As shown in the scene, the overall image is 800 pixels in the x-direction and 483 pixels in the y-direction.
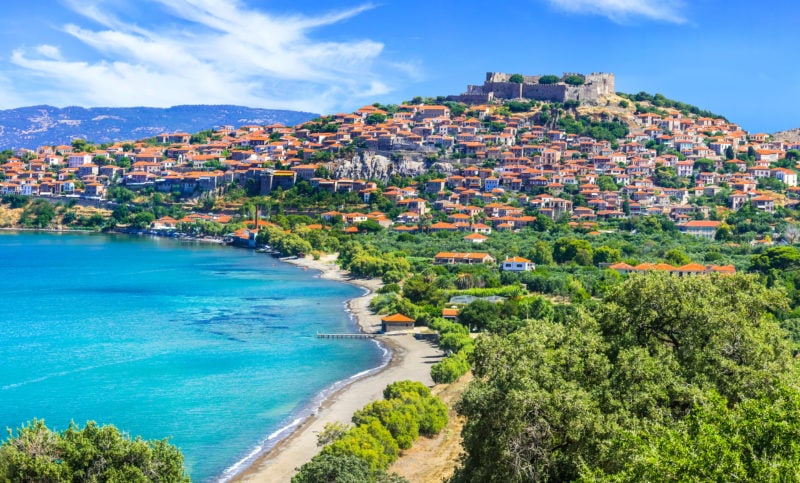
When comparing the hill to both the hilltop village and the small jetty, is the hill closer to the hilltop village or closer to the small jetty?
the hilltop village

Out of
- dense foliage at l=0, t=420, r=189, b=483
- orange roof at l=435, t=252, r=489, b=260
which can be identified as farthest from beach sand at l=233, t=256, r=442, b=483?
orange roof at l=435, t=252, r=489, b=260

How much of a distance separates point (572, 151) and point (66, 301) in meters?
56.5

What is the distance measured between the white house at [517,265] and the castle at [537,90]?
4999 cm

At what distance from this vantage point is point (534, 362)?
12.2 m

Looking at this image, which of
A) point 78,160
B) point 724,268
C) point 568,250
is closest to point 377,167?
point 568,250

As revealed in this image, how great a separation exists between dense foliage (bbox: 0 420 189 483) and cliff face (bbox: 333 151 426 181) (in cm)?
6990

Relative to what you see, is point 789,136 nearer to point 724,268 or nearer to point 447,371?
point 724,268

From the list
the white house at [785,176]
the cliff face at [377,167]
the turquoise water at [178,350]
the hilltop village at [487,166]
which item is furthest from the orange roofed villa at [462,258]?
the white house at [785,176]

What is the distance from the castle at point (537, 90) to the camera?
93.3m

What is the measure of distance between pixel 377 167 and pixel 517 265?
37590 mm

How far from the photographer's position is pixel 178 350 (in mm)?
31375

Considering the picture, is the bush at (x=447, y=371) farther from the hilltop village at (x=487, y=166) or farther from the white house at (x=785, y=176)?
the white house at (x=785, y=176)

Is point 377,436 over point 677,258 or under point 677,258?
under

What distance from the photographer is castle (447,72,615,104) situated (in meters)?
93.3
